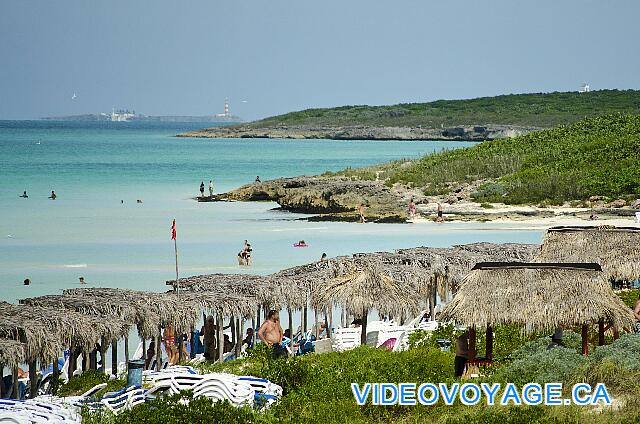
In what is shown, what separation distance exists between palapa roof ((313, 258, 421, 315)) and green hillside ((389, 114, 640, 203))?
955 inches

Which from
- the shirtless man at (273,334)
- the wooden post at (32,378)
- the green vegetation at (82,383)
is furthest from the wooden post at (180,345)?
the wooden post at (32,378)

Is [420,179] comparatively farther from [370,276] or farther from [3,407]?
[3,407]

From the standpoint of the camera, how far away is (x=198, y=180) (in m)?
66.4

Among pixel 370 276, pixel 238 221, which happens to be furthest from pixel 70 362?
pixel 238 221

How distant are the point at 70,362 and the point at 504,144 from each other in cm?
4268

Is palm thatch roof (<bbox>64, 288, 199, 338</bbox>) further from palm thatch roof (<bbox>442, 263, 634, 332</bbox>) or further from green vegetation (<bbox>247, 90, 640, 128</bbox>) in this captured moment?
green vegetation (<bbox>247, 90, 640, 128</bbox>)

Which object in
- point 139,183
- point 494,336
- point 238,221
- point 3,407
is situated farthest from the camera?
point 139,183

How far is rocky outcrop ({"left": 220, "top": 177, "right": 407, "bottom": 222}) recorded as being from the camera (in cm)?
4078

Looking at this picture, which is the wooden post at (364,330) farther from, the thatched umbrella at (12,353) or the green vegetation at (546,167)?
the green vegetation at (546,167)

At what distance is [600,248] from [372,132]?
127213mm

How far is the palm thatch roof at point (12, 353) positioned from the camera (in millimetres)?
13531

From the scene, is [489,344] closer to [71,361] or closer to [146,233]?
[71,361]

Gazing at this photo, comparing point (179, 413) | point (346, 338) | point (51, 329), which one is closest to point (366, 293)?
point (346, 338)

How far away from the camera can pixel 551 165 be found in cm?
4712
